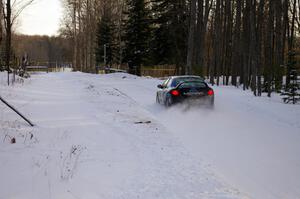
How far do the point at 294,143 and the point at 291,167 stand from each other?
74.4 inches

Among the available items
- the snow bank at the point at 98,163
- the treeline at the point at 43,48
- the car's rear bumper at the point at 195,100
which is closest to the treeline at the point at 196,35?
the car's rear bumper at the point at 195,100

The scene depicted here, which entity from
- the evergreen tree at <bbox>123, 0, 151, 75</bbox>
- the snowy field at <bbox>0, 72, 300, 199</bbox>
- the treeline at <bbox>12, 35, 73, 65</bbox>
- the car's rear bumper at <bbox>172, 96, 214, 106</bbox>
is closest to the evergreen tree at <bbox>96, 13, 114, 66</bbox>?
the evergreen tree at <bbox>123, 0, 151, 75</bbox>

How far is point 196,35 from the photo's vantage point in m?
33.2

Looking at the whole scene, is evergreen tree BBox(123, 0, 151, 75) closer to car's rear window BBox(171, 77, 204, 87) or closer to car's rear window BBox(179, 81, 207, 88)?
car's rear window BBox(171, 77, 204, 87)

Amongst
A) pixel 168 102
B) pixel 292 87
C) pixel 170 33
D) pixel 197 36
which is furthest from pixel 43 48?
pixel 168 102

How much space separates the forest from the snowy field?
9.38m

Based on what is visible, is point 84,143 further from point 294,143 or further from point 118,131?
point 294,143

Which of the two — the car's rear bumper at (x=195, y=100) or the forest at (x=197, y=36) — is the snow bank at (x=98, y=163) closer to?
the car's rear bumper at (x=195, y=100)

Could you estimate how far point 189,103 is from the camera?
11.8 meters

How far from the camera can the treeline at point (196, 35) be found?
2458cm

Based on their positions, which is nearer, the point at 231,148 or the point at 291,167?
the point at 291,167

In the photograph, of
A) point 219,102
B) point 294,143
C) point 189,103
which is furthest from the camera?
point 219,102

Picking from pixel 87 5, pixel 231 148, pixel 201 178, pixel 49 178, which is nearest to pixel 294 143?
pixel 231 148

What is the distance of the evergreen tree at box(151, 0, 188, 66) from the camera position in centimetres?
3434
